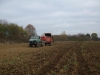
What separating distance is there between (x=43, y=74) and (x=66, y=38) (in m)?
97.7

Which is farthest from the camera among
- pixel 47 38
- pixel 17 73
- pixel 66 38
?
pixel 66 38

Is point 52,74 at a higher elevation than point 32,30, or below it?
below

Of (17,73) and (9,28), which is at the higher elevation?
(9,28)

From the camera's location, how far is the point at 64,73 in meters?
10.1

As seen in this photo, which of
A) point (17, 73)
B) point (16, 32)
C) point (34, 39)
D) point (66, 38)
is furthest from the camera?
point (66, 38)

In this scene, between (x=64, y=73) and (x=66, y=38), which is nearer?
(x=64, y=73)

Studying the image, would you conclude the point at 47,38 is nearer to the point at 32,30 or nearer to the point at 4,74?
the point at 4,74

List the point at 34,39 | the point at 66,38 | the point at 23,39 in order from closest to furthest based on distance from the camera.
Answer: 1. the point at 34,39
2. the point at 23,39
3. the point at 66,38

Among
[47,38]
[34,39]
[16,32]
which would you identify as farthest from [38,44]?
[16,32]

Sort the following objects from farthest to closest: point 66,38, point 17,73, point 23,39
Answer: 1. point 66,38
2. point 23,39
3. point 17,73

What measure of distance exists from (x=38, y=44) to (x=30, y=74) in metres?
24.4

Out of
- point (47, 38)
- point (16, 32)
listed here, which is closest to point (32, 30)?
point (16, 32)

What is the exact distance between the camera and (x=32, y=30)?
365ft

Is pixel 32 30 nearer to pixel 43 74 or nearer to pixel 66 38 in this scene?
pixel 66 38
